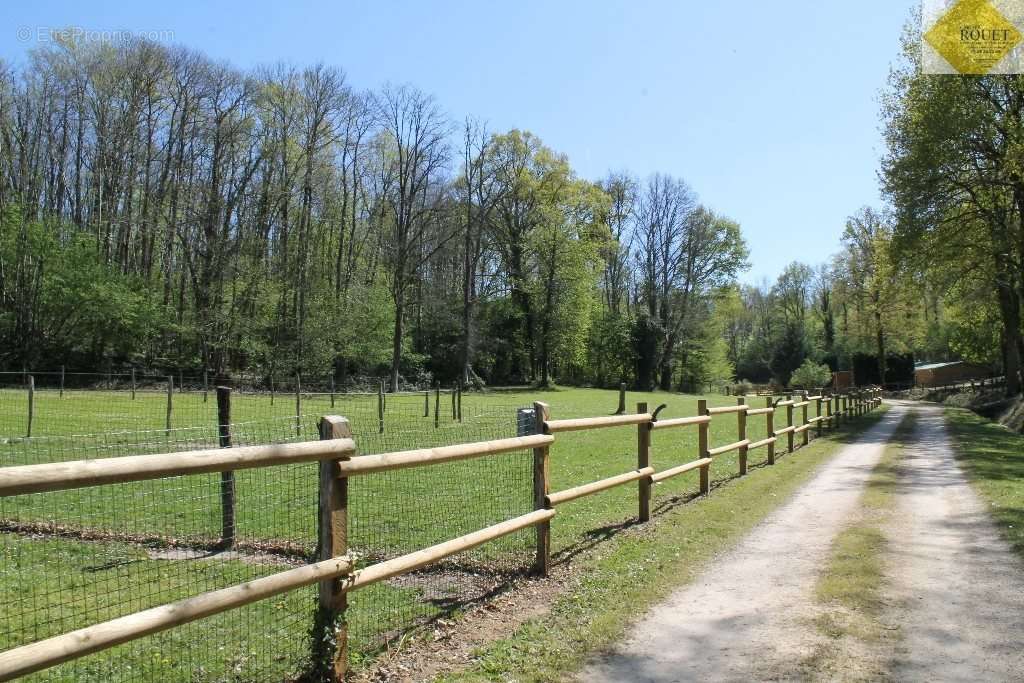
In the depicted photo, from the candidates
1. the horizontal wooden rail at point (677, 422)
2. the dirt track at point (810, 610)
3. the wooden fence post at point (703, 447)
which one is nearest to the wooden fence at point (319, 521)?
the dirt track at point (810, 610)

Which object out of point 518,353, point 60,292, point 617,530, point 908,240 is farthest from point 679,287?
point 617,530

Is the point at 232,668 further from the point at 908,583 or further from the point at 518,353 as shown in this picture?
the point at 518,353

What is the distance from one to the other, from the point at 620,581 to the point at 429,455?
86.5 inches

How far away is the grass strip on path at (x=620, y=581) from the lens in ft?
14.6

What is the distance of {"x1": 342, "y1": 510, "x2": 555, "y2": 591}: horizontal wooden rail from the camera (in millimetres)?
4199

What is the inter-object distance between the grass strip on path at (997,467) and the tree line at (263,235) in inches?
1209

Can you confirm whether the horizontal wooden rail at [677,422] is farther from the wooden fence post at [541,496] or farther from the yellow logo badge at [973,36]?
the yellow logo badge at [973,36]

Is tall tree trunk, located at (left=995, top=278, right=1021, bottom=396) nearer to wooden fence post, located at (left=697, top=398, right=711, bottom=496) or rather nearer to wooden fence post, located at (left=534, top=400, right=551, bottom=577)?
wooden fence post, located at (left=697, top=398, right=711, bottom=496)

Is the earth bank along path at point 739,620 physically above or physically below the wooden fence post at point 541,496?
below

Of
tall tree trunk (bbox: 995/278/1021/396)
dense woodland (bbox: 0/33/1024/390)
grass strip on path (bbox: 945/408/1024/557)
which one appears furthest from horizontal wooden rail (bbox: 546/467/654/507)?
tall tree trunk (bbox: 995/278/1021/396)

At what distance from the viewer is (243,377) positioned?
137ft

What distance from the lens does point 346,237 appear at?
53.5 m

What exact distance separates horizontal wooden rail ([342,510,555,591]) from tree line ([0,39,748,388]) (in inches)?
1462

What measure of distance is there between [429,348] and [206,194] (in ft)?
63.8
